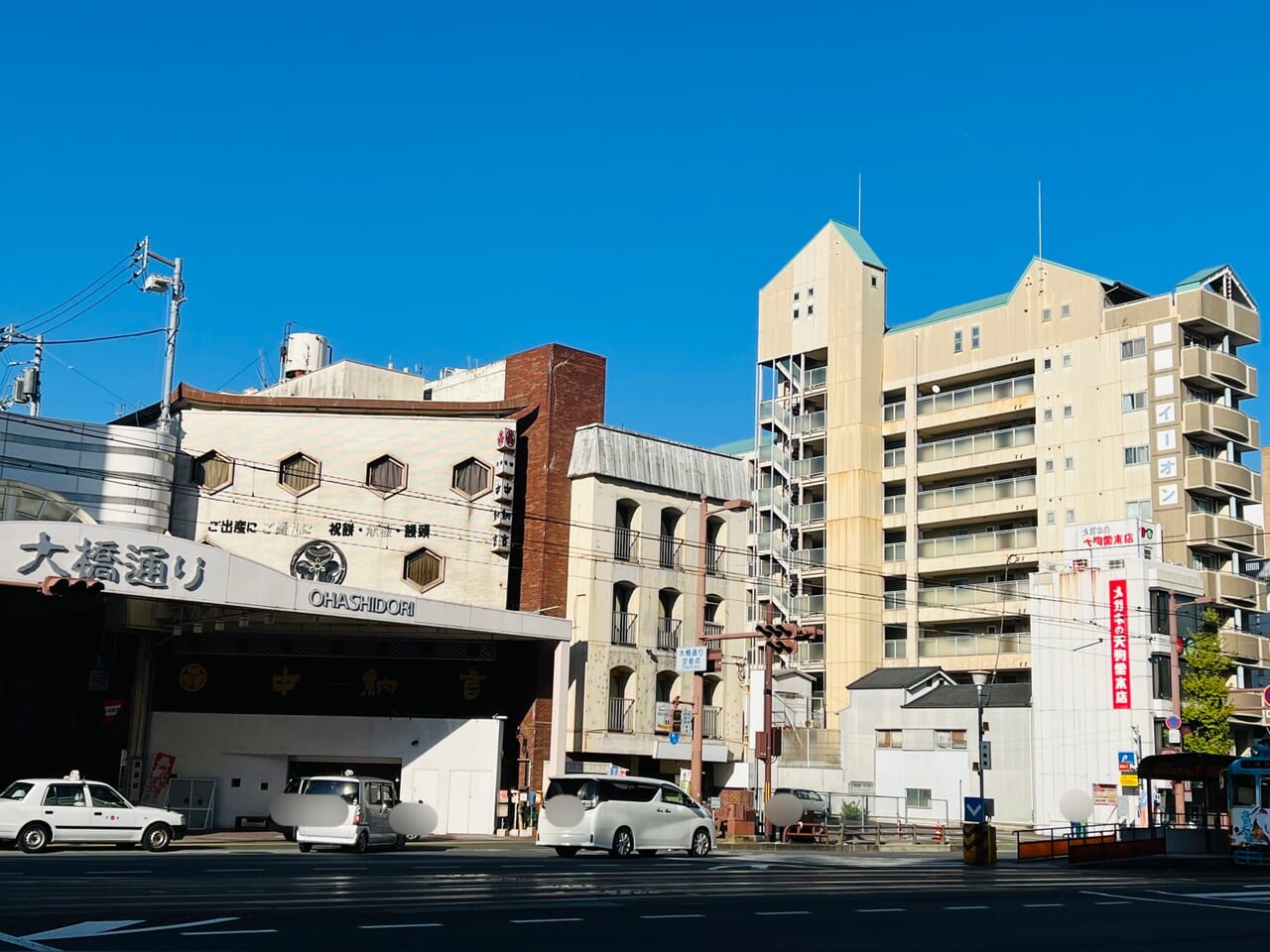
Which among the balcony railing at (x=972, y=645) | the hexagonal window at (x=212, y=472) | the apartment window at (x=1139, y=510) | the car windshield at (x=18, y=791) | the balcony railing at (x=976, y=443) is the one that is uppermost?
the balcony railing at (x=976, y=443)

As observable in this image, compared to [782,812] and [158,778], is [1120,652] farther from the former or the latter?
[158,778]

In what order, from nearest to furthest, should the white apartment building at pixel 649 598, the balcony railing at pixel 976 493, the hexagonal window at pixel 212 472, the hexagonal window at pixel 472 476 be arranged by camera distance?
the hexagonal window at pixel 212 472
the hexagonal window at pixel 472 476
the white apartment building at pixel 649 598
the balcony railing at pixel 976 493

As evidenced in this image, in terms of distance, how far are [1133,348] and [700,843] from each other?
44.6 m

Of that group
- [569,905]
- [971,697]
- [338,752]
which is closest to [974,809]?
[338,752]

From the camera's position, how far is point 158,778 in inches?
1633

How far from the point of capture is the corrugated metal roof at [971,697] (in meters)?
56.1

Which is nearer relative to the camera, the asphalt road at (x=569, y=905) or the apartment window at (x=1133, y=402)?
the asphalt road at (x=569, y=905)

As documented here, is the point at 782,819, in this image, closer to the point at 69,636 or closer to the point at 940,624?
the point at 69,636

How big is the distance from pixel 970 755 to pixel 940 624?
53.9 ft

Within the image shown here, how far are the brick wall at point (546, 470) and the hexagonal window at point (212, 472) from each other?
949cm

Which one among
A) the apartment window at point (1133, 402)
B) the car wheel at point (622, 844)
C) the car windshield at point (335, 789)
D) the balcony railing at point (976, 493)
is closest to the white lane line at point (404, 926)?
the car wheel at point (622, 844)

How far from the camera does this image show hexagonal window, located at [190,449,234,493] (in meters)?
43.7

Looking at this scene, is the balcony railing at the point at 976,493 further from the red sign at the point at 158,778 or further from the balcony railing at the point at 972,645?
the red sign at the point at 158,778

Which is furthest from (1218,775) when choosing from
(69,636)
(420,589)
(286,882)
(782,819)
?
(69,636)
